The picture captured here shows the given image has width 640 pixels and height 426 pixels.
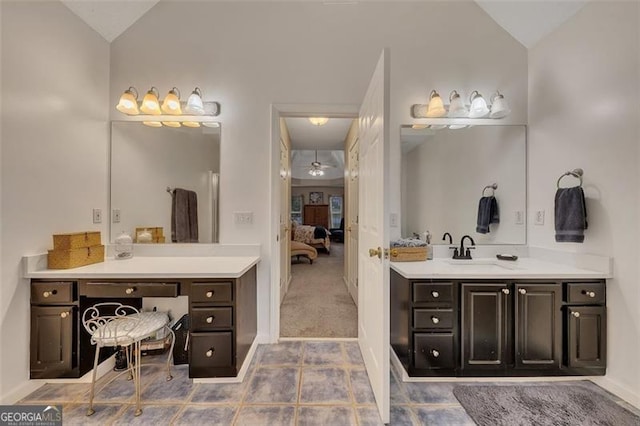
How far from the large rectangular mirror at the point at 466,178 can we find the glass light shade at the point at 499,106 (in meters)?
0.15

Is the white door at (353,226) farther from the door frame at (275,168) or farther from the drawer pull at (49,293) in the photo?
the drawer pull at (49,293)

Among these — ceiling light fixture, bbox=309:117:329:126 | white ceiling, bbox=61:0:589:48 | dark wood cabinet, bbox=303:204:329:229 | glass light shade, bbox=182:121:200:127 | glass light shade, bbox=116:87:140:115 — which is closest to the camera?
white ceiling, bbox=61:0:589:48

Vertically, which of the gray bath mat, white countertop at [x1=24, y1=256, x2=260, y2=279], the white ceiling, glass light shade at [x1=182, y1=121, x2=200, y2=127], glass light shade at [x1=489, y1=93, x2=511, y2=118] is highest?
the white ceiling

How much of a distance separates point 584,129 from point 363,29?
193 cm

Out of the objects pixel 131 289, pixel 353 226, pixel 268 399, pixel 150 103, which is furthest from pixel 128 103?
pixel 353 226

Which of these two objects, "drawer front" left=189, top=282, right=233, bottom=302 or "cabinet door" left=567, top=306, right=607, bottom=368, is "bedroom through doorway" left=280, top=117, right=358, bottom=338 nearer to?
"drawer front" left=189, top=282, right=233, bottom=302

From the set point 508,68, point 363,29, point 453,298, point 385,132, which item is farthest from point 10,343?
point 508,68

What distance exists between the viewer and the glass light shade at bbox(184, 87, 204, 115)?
226 centimetres

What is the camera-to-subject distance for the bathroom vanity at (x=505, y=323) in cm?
180

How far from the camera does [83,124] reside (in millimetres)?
2148

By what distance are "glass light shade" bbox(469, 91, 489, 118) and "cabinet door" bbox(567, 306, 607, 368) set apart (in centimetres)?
164

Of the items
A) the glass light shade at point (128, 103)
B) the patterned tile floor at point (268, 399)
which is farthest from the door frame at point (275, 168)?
the glass light shade at point (128, 103)

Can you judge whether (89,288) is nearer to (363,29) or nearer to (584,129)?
(363,29)

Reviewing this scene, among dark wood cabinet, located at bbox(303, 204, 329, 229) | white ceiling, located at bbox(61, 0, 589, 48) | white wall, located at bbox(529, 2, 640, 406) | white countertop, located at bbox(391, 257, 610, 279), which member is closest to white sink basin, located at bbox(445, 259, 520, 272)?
white countertop, located at bbox(391, 257, 610, 279)
